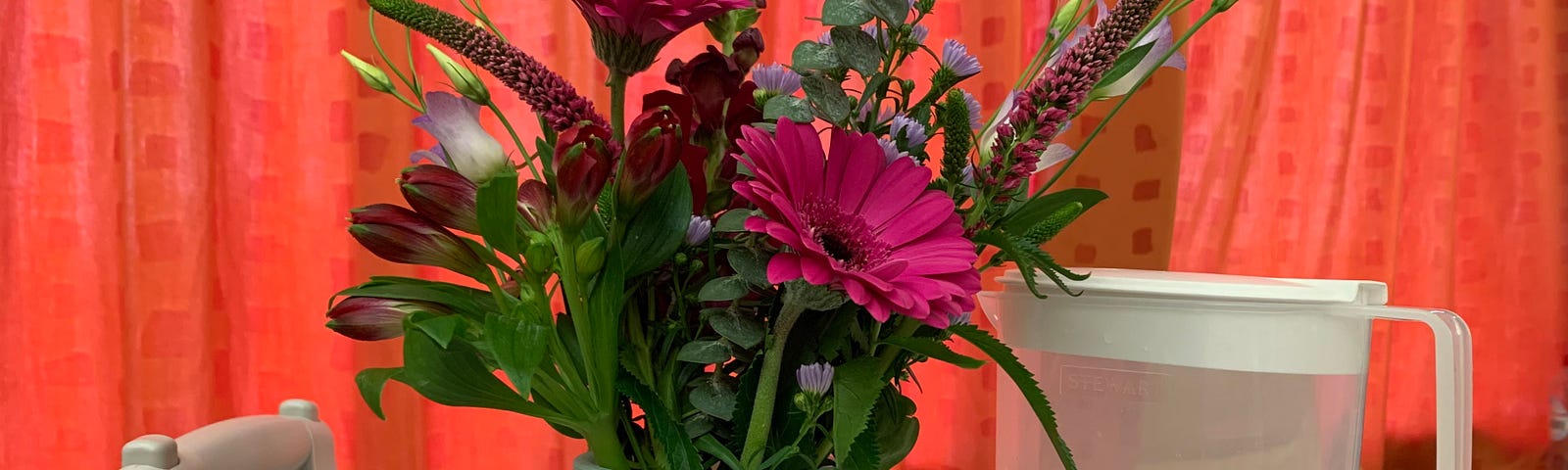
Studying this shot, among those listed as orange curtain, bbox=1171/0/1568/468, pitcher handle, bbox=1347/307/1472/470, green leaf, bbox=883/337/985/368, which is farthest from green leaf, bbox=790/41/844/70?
orange curtain, bbox=1171/0/1568/468

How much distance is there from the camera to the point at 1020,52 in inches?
43.1

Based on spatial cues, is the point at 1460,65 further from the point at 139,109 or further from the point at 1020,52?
the point at 139,109

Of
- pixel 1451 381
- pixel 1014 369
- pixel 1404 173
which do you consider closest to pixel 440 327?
pixel 1014 369

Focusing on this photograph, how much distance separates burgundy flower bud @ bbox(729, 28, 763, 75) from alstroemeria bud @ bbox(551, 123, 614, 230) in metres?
0.09

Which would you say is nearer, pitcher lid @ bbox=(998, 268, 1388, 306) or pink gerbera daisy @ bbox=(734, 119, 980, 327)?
pink gerbera daisy @ bbox=(734, 119, 980, 327)

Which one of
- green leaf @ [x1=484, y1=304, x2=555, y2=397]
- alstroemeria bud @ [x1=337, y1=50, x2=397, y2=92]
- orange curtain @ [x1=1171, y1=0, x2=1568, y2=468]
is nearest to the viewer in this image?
green leaf @ [x1=484, y1=304, x2=555, y2=397]

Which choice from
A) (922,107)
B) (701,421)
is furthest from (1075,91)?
(701,421)

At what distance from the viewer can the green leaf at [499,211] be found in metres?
0.30

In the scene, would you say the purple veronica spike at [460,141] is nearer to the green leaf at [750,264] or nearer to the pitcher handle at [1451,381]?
the green leaf at [750,264]

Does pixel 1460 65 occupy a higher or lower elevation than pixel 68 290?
higher

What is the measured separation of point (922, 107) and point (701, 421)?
149 mm

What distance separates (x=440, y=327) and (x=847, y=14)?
0.56 feet

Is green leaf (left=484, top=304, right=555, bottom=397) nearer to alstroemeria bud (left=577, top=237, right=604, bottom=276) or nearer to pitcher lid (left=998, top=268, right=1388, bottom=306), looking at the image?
→ alstroemeria bud (left=577, top=237, right=604, bottom=276)

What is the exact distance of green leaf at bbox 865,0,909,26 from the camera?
35 centimetres
